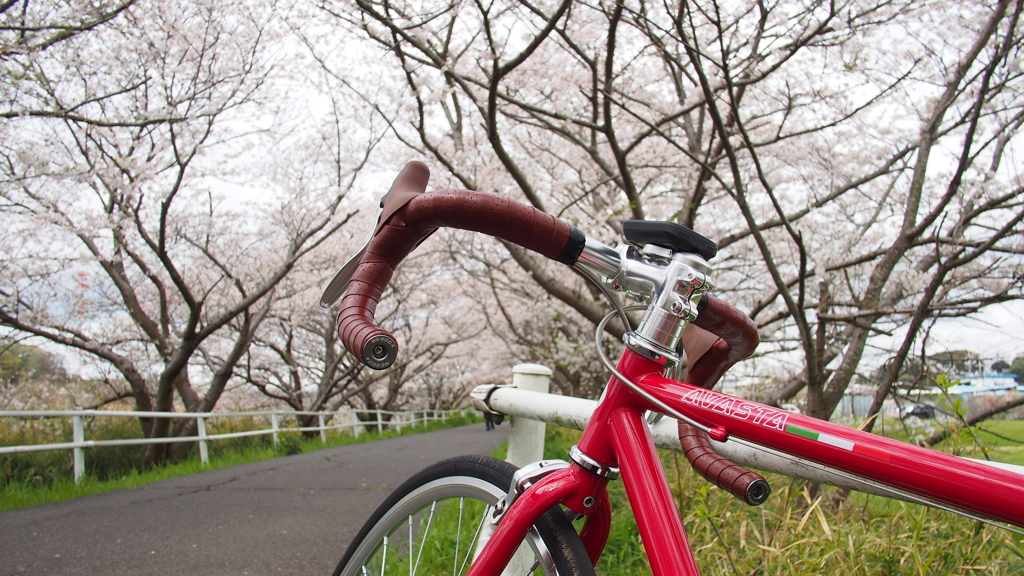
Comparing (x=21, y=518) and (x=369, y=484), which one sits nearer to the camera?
(x=21, y=518)

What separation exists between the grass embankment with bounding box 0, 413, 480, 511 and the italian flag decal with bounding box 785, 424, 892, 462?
6080 mm

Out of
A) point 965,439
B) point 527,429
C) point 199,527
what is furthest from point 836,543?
point 199,527

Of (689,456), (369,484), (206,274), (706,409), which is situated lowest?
(369,484)

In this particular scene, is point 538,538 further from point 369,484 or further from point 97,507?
point 369,484

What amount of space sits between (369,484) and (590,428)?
222 inches

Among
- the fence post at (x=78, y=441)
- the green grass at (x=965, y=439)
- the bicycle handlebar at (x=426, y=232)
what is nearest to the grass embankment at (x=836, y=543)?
the green grass at (x=965, y=439)

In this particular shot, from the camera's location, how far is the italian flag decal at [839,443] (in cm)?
79

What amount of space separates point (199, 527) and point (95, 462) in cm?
444

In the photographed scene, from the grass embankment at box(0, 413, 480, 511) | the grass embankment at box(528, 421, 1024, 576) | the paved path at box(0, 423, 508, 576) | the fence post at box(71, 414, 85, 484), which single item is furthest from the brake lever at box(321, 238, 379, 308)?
the fence post at box(71, 414, 85, 484)

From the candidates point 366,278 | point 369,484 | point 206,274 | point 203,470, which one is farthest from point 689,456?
point 206,274

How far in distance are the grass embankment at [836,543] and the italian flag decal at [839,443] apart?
112 cm

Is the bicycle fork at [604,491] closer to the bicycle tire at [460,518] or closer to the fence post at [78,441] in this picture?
the bicycle tire at [460,518]

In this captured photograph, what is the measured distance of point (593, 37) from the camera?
661cm

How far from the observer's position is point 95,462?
741 centimetres
